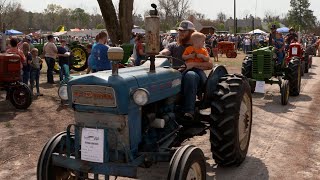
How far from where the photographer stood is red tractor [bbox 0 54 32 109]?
844 centimetres

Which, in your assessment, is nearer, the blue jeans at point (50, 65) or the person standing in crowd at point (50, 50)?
the person standing in crowd at point (50, 50)

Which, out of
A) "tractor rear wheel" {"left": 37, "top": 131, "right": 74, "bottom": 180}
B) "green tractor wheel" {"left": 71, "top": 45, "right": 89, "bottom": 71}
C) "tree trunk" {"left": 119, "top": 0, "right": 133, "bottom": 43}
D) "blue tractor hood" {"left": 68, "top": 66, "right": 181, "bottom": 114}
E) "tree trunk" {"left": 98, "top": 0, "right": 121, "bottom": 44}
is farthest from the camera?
"green tractor wheel" {"left": 71, "top": 45, "right": 89, "bottom": 71}

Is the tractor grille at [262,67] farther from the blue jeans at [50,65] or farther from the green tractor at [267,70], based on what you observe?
the blue jeans at [50,65]

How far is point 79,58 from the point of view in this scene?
51.0 feet

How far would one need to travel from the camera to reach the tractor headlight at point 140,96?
322cm

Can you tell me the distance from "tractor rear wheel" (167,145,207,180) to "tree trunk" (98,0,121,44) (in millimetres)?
10494

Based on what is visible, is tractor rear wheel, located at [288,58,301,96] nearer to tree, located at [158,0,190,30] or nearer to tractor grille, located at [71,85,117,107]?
tractor grille, located at [71,85,117,107]

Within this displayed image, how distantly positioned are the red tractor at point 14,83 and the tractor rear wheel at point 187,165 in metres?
5.84

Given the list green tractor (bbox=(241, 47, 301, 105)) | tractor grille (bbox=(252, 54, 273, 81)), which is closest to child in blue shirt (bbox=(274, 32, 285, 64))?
green tractor (bbox=(241, 47, 301, 105))

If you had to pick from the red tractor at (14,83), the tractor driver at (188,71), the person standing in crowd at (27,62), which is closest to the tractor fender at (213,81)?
the tractor driver at (188,71)

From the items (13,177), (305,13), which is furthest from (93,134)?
(305,13)

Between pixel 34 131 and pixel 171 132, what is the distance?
3405 millimetres

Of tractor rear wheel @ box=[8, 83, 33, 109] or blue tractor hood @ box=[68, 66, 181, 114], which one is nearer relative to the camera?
blue tractor hood @ box=[68, 66, 181, 114]

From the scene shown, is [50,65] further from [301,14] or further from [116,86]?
[301,14]
